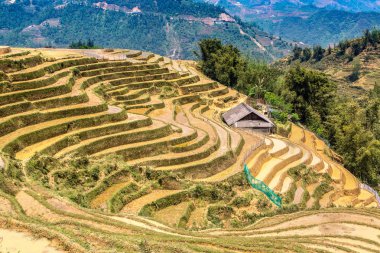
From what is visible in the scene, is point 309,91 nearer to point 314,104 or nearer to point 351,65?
point 314,104

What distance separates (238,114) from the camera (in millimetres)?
43719

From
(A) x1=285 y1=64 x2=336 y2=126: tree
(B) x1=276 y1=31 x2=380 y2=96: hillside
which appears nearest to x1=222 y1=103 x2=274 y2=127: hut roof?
(A) x1=285 y1=64 x2=336 y2=126: tree

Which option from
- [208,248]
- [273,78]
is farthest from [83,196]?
[273,78]

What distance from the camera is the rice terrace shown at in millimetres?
14844

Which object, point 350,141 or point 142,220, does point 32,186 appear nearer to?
point 142,220

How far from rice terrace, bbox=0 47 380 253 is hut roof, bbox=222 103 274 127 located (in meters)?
3.09

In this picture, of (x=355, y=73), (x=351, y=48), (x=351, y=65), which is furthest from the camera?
(x=351, y=48)

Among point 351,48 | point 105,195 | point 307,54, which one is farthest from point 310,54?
point 105,195

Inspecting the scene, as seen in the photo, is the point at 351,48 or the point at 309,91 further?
the point at 351,48

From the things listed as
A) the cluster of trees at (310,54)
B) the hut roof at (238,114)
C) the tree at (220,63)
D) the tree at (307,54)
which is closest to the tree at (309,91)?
the tree at (220,63)

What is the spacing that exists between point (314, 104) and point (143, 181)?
131 feet

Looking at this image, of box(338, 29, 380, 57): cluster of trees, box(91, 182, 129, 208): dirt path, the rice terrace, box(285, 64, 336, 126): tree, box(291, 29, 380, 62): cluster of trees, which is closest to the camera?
the rice terrace

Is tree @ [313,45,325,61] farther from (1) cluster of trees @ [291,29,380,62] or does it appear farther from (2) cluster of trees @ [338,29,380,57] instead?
(2) cluster of trees @ [338,29,380,57]

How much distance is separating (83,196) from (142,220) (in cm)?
414
